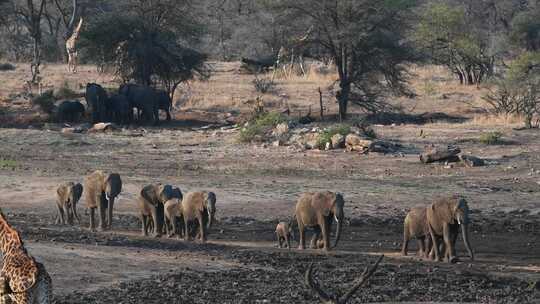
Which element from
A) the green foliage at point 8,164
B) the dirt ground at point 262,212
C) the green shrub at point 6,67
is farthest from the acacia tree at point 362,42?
the green shrub at point 6,67

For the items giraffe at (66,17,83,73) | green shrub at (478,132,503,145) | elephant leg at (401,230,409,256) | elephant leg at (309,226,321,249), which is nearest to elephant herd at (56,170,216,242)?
elephant leg at (309,226,321,249)

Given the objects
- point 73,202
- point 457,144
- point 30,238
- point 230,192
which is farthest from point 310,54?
point 30,238

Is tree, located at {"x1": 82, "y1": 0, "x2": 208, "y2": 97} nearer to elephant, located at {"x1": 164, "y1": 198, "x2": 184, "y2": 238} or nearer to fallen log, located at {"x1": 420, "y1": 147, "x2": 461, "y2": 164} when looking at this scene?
fallen log, located at {"x1": 420, "y1": 147, "x2": 461, "y2": 164}

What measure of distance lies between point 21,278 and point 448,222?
9765 millimetres

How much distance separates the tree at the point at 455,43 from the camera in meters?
50.9

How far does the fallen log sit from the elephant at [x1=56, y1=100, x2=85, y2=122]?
13.6 m

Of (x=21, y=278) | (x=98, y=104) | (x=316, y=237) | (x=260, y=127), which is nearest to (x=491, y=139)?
(x=260, y=127)

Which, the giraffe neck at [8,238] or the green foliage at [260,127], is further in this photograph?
the green foliage at [260,127]

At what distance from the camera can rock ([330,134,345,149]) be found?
30375mm

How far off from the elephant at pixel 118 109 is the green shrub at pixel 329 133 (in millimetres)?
9242

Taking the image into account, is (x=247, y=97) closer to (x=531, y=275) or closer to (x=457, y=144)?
(x=457, y=144)

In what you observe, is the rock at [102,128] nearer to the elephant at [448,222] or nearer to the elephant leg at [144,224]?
the elephant leg at [144,224]

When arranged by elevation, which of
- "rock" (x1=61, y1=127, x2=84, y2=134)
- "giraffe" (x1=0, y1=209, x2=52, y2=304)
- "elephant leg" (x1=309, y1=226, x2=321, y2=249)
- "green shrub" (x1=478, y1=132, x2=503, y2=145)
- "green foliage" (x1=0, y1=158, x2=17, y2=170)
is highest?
"giraffe" (x1=0, y1=209, x2=52, y2=304)

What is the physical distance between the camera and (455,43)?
170ft
